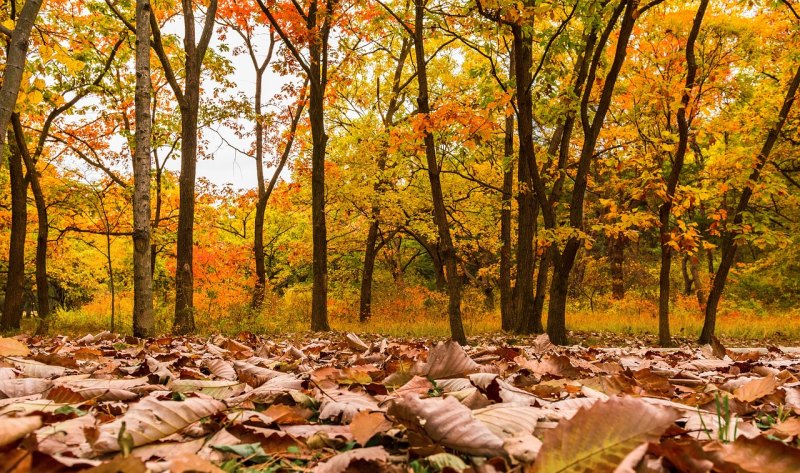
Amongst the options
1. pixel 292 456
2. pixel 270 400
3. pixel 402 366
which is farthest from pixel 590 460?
pixel 402 366

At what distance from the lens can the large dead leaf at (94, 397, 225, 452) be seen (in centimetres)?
116

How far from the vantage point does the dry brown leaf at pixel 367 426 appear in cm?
125

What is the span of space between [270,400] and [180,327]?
8.63 metres

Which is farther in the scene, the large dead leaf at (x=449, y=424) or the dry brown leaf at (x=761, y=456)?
the large dead leaf at (x=449, y=424)

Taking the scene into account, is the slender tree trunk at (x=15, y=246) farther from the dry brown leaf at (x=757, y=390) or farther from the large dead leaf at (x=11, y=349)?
the dry brown leaf at (x=757, y=390)

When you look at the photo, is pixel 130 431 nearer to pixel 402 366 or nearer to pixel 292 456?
pixel 292 456

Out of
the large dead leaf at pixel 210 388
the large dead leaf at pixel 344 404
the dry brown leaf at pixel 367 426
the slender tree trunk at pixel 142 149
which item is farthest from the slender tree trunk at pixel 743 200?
the dry brown leaf at pixel 367 426

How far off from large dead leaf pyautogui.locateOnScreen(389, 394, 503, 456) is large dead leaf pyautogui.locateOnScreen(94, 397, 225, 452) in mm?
487

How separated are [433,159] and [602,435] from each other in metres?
6.09

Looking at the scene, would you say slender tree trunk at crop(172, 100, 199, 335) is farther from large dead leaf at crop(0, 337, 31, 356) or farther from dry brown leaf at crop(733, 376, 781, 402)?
dry brown leaf at crop(733, 376, 781, 402)

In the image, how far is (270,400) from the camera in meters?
1.74

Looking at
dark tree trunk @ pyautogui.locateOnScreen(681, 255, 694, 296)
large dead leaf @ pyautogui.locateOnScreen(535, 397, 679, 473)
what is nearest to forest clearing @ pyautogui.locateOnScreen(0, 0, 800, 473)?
large dead leaf @ pyautogui.locateOnScreen(535, 397, 679, 473)

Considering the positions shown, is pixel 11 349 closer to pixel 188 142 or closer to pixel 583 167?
pixel 583 167

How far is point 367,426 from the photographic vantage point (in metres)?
1.29
